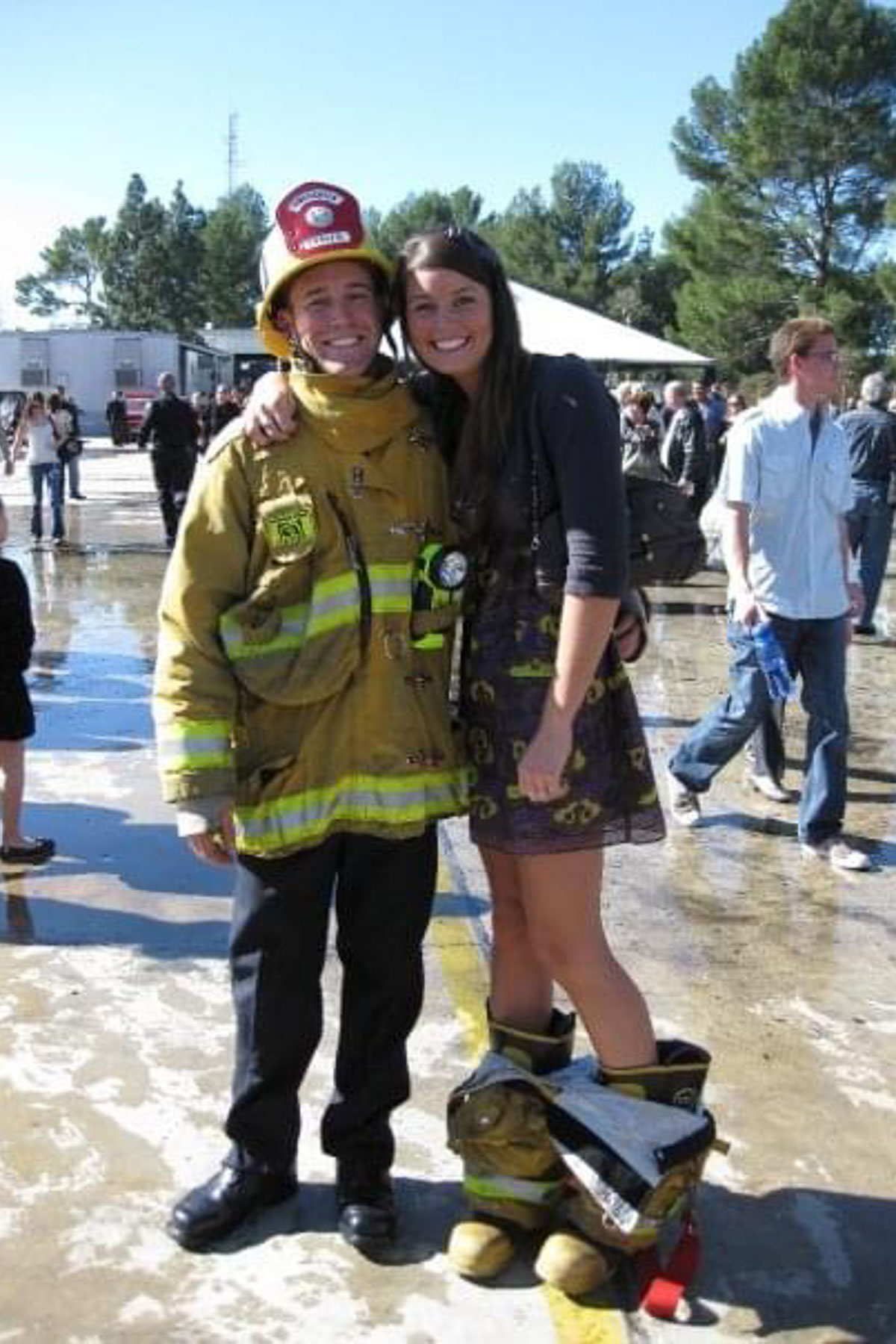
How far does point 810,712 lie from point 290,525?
9.96 feet

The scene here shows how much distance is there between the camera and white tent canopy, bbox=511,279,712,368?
18828 millimetres

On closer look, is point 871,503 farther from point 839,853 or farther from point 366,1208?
point 366,1208

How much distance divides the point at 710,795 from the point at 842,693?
1.03m

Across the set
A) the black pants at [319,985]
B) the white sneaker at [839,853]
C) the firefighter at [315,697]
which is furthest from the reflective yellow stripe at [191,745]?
the white sneaker at [839,853]

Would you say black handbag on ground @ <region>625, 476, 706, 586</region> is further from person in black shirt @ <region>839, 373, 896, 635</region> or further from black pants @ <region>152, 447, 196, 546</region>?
black pants @ <region>152, 447, 196, 546</region>

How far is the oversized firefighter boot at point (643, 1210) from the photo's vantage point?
2.50m

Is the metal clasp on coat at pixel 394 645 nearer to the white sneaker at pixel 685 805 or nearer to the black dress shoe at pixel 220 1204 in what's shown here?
the black dress shoe at pixel 220 1204

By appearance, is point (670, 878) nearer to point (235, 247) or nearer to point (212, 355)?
point (212, 355)

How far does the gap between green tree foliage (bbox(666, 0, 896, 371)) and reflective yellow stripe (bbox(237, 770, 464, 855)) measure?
45.9 meters

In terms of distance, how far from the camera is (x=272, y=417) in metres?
2.50

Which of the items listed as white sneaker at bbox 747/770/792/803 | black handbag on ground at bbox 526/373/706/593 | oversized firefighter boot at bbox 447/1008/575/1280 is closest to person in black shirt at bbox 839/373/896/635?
white sneaker at bbox 747/770/792/803

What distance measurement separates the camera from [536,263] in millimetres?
87188

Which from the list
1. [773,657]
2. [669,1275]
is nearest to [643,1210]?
[669,1275]

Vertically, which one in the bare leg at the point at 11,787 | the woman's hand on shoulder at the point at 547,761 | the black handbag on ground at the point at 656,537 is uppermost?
the black handbag on ground at the point at 656,537
